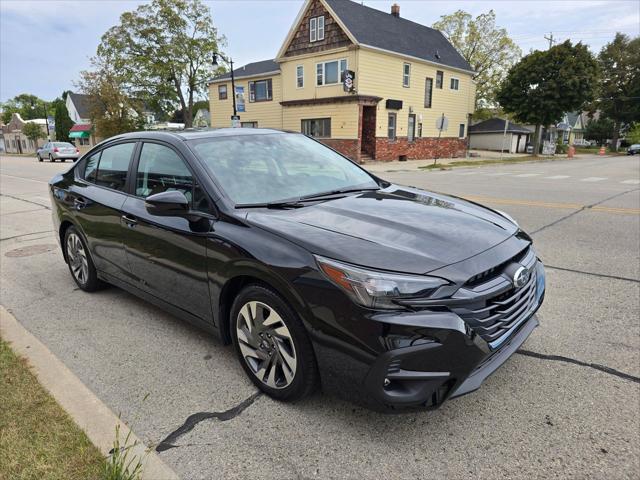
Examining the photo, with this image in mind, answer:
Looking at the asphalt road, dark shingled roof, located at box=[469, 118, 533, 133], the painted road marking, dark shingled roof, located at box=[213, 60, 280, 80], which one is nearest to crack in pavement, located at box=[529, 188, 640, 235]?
the painted road marking

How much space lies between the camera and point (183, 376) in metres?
3.05

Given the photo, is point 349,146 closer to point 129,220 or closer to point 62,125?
point 129,220

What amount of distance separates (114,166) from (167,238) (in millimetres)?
1370

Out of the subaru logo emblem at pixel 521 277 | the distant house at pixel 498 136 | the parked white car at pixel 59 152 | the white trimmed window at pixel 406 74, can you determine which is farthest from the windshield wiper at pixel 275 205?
the distant house at pixel 498 136

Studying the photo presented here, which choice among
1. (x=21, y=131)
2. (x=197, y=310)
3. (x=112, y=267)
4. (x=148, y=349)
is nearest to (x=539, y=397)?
(x=197, y=310)

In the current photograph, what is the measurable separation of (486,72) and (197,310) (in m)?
56.5

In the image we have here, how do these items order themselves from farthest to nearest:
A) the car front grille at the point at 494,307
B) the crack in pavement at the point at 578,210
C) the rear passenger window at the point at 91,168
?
the crack in pavement at the point at 578,210 < the rear passenger window at the point at 91,168 < the car front grille at the point at 494,307

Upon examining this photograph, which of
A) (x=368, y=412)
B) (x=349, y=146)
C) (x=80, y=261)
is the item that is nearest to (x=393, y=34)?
(x=349, y=146)

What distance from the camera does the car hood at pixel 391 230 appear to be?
2.27m

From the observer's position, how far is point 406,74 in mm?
29891

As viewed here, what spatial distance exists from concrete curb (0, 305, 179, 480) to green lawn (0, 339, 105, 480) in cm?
6

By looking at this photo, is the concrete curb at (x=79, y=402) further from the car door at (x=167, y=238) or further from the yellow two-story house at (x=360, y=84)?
the yellow two-story house at (x=360, y=84)

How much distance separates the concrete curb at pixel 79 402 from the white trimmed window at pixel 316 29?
91.2 feet

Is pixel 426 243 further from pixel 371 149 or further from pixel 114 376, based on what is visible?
pixel 371 149
